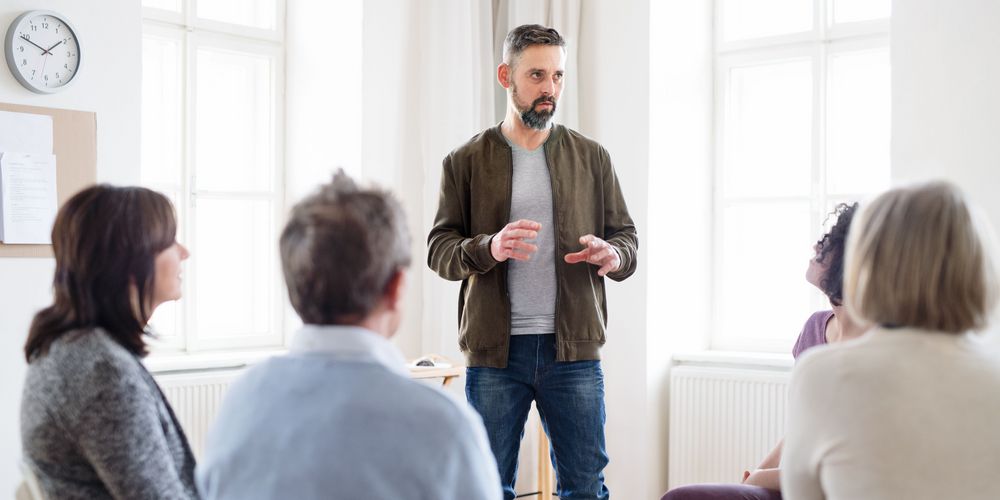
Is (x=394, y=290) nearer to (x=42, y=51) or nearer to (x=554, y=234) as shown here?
(x=554, y=234)

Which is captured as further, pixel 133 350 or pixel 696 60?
pixel 696 60

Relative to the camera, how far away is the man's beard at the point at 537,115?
2.56m

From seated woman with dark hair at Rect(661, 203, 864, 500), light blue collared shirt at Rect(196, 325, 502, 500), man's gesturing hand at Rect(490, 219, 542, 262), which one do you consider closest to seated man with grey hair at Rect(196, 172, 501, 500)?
light blue collared shirt at Rect(196, 325, 502, 500)

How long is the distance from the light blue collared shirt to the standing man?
4.16ft

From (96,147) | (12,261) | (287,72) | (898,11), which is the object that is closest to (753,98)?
(898,11)

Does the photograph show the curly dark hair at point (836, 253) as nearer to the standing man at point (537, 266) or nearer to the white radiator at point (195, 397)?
the standing man at point (537, 266)

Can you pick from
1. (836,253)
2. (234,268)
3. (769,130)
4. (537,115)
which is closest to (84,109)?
(234,268)

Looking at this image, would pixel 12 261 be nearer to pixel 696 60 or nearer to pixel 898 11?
pixel 696 60

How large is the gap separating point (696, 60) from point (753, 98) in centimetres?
32

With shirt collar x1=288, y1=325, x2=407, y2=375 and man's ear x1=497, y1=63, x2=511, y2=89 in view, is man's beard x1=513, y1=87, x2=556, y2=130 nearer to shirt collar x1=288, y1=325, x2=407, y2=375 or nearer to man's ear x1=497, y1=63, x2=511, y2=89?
man's ear x1=497, y1=63, x2=511, y2=89

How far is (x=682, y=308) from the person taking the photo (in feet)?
14.0

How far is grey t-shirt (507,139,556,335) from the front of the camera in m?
2.52

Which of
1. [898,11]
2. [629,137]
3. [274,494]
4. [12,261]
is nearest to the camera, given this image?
[274,494]

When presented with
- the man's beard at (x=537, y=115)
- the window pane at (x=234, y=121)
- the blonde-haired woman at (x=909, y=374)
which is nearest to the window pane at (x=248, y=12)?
the window pane at (x=234, y=121)
